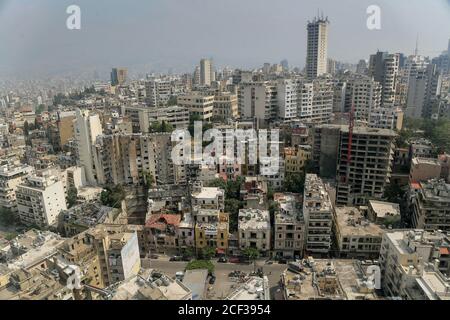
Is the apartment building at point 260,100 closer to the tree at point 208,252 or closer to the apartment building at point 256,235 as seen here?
the apartment building at point 256,235

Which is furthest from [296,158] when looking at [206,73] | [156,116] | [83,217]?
[206,73]

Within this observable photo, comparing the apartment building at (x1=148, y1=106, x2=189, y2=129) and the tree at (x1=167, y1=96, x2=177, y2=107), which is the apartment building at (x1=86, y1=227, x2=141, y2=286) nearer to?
the apartment building at (x1=148, y1=106, x2=189, y2=129)

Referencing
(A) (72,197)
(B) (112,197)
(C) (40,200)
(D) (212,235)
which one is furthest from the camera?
(A) (72,197)

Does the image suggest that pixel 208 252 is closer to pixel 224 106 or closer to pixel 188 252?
pixel 188 252

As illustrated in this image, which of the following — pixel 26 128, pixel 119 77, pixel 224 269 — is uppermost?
pixel 119 77

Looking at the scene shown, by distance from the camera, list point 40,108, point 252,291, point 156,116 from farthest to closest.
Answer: point 40,108
point 156,116
point 252,291

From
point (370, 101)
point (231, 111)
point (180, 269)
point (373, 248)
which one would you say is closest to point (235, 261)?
point (180, 269)

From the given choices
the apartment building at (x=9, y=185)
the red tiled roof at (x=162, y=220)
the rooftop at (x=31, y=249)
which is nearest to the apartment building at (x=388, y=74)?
the red tiled roof at (x=162, y=220)
